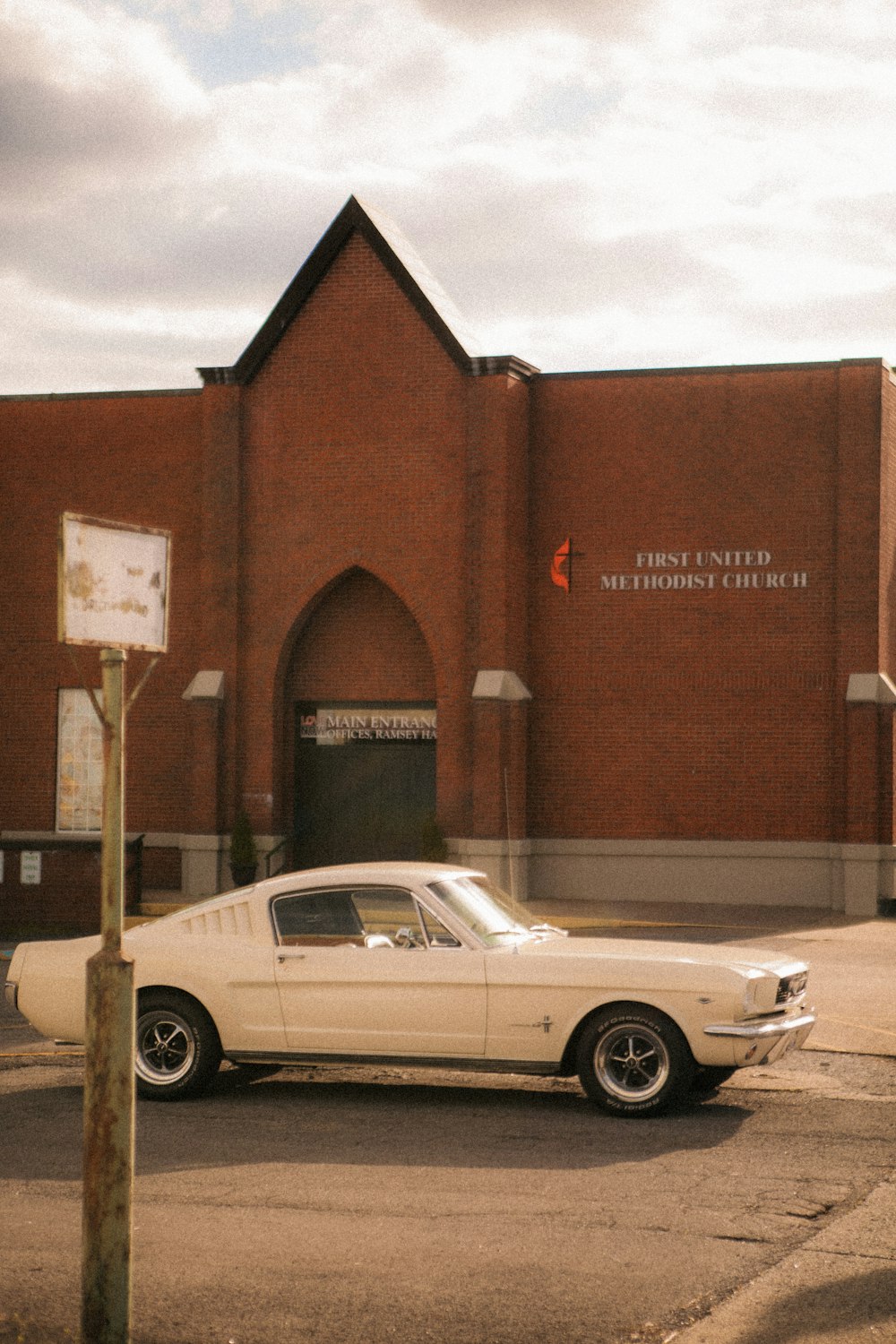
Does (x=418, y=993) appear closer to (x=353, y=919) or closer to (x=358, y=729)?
(x=353, y=919)

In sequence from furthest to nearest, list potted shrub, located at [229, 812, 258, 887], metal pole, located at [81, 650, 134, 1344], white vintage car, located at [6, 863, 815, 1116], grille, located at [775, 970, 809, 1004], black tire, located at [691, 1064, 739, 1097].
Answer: potted shrub, located at [229, 812, 258, 887]
black tire, located at [691, 1064, 739, 1097]
grille, located at [775, 970, 809, 1004]
white vintage car, located at [6, 863, 815, 1116]
metal pole, located at [81, 650, 134, 1344]

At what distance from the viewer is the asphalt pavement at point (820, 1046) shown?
19.9 feet

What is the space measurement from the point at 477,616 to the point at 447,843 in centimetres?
355

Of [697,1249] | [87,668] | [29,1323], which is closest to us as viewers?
[29,1323]

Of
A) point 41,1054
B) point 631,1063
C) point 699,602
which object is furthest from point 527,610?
point 631,1063

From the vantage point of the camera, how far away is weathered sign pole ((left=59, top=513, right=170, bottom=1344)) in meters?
4.99

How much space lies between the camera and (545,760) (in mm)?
25969

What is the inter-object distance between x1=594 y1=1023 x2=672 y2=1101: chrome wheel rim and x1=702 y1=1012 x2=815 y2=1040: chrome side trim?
0.37 m

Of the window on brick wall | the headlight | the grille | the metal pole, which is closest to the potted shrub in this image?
the window on brick wall

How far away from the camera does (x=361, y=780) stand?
26.9 meters

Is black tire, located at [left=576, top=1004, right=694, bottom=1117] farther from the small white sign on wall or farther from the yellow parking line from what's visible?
the small white sign on wall

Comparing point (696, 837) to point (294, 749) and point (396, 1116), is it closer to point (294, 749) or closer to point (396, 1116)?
point (294, 749)

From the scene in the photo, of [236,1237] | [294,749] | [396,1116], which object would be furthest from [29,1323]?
[294,749]

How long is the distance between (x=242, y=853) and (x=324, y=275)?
939 centimetres
